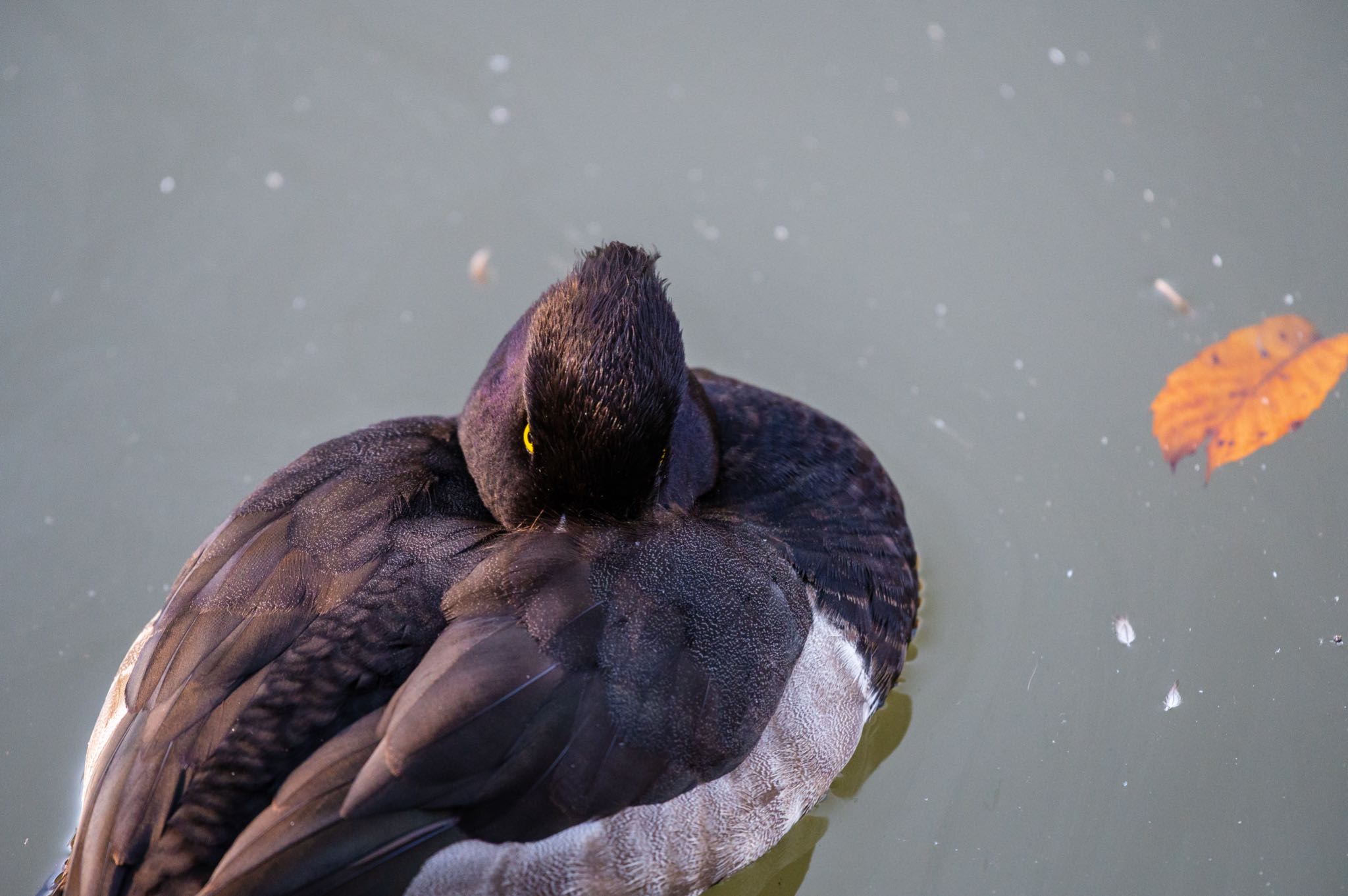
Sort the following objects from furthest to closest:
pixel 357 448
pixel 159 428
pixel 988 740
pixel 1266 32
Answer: pixel 1266 32 < pixel 159 428 < pixel 988 740 < pixel 357 448

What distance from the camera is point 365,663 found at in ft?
7.54

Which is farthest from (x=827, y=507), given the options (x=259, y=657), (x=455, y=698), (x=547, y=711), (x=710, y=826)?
(x=259, y=657)

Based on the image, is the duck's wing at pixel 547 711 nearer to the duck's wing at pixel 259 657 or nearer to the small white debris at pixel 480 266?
the duck's wing at pixel 259 657

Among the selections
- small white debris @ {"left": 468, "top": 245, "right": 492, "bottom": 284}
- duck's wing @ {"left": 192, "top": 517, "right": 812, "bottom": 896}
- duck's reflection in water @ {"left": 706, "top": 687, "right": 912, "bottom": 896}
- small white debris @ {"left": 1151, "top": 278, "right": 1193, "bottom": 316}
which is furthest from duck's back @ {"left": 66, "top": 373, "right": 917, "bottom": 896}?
small white debris @ {"left": 1151, "top": 278, "right": 1193, "bottom": 316}

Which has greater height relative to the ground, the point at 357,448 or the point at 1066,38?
the point at 1066,38

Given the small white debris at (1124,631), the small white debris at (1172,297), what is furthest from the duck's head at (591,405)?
the small white debris at (1172,297)

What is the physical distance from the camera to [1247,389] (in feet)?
12.5

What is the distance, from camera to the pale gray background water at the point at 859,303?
3.17 meters

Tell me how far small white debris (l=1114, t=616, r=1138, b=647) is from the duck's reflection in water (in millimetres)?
666

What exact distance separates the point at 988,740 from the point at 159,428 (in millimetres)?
2705

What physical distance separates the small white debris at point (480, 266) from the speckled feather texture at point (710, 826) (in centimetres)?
201

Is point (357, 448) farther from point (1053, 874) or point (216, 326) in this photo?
point (1053, 874)

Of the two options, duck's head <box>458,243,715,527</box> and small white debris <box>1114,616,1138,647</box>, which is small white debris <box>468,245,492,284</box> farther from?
small white debris <box>1114,616,1138,647</box>

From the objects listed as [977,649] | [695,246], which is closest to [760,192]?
[695,246]
